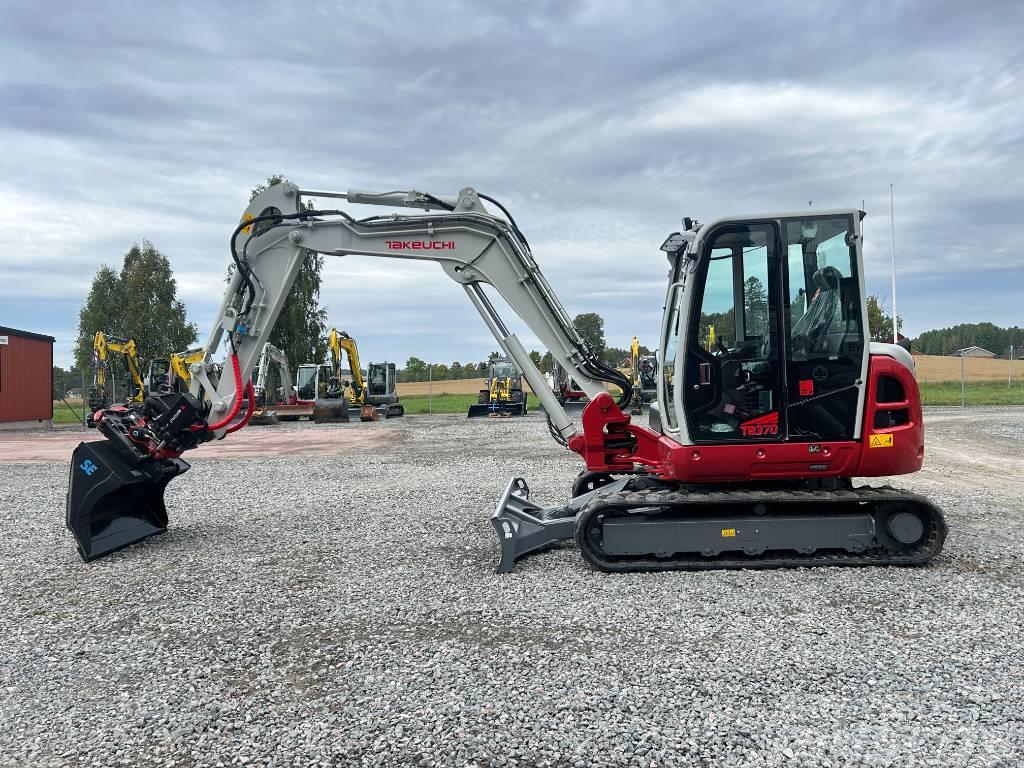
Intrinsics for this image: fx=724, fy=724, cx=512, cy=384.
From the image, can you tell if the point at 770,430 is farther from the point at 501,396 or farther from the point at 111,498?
the point at 501,396

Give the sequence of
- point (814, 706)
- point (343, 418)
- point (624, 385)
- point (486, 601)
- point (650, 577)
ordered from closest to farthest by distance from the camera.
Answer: point (814, 706) < point (486, 601) < point (650, 577) < point (624, 385) < point (343, 418)

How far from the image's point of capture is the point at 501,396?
33375mm

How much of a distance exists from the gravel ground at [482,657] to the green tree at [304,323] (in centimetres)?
3532

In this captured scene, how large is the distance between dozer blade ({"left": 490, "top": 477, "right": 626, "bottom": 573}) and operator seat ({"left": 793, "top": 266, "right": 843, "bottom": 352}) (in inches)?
86.6

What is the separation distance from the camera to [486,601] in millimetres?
5422

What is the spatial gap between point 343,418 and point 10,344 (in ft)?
40.5

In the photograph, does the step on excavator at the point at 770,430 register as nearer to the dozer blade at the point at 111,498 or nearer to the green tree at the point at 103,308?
the dozer blade at the point at 111,498

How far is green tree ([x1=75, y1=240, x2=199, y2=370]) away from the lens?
147ft

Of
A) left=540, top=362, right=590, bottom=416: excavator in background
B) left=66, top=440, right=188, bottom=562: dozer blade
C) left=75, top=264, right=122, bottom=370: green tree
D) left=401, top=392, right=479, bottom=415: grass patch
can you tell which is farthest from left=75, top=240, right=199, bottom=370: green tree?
left=66, top=440, right=188, bottom=562: dozer blade

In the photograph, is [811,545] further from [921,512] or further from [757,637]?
[757,637]

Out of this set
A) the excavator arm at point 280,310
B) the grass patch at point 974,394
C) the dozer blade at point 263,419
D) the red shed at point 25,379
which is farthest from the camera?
the grass patch at point 974,394

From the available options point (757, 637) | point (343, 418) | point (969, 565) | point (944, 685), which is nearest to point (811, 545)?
point (969, 565)

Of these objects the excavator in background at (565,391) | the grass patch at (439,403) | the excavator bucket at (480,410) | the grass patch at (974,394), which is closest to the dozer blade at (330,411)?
the excavator bucket at (480,410)

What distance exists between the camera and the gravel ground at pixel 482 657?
3395 mm
